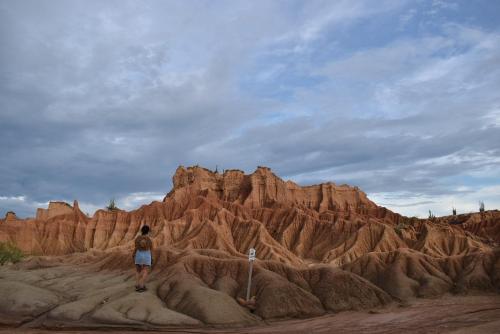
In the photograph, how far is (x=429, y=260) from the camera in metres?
60.0

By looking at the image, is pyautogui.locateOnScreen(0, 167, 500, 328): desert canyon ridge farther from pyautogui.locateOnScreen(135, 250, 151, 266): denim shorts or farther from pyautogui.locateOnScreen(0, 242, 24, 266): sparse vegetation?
pyautogui.locateOnScreen(135, 250, 151, 266): denim shorts

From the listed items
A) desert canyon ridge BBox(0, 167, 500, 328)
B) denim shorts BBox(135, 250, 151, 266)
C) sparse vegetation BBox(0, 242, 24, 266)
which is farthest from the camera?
sparse vegetation BBox(0, 242, 24, 266)

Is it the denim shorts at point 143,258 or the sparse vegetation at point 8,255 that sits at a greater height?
the sparse vegetation at point 8,255

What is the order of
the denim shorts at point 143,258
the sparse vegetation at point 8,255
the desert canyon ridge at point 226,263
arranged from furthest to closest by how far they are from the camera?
the sparse vegetation at point 8,255 < the desert canyon ridge at point 226,263 < the denim shorts at point 143,258

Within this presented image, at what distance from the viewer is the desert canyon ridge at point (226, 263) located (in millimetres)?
34406

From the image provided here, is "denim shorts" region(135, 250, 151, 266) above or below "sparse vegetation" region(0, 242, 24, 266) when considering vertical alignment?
below

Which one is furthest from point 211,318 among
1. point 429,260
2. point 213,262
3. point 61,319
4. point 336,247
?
point 336,247

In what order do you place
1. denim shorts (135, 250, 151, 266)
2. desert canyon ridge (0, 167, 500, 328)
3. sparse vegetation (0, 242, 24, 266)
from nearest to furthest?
denim shorts (135, 250, 151, 266), desert canyon ridge (0, 167, 500, 328), sparse vegetation (0, 242, 24, 266)

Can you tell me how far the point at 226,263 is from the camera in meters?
45.6

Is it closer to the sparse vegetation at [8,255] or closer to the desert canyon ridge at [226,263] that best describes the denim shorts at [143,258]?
the desert canyon ridge at [226,263]

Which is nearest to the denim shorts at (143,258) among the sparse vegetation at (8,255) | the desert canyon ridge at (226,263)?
the desert canyon ridge at (226,263)

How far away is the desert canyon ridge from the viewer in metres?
34.4

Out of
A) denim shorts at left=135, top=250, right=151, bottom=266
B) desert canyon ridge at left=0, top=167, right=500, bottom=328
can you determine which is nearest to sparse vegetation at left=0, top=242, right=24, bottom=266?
desert canyon ridge at left=0, top=167, right=500, bottom=328

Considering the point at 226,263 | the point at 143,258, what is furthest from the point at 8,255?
the point at 143,258
